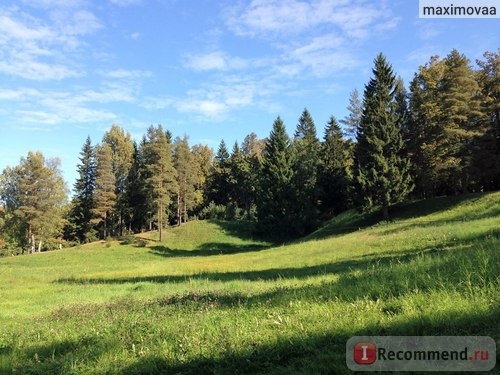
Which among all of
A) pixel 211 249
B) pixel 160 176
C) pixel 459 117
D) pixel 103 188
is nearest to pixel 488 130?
pixel 459 117

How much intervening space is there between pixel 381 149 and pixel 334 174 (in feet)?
79.4

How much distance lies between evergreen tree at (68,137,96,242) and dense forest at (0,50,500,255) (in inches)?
10.2

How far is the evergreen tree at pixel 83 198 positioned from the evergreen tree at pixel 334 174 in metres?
47.6

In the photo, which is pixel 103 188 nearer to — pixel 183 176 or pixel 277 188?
pixel 183 176

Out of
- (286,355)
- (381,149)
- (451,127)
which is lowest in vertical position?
(286,355)

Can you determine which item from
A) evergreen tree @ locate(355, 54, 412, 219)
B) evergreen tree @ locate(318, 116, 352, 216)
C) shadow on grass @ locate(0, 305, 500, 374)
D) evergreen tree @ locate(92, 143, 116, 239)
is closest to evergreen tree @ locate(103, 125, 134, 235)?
evergreen tree @ locate(92, 143, 116, 239)

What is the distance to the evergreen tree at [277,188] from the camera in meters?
60.6

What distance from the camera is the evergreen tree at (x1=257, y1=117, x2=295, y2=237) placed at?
60594 mm

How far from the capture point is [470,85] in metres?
45.7

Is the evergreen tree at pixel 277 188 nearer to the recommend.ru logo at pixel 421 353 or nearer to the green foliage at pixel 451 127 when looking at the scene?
the green foliage at pixel 451 127

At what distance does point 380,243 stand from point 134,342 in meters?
21.8

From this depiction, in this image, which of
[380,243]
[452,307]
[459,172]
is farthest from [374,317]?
[459,172]

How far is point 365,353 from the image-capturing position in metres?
4.76

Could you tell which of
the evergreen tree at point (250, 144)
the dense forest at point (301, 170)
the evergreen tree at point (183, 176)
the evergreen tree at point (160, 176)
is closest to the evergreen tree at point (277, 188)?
the dense forest at point (301, 170)
